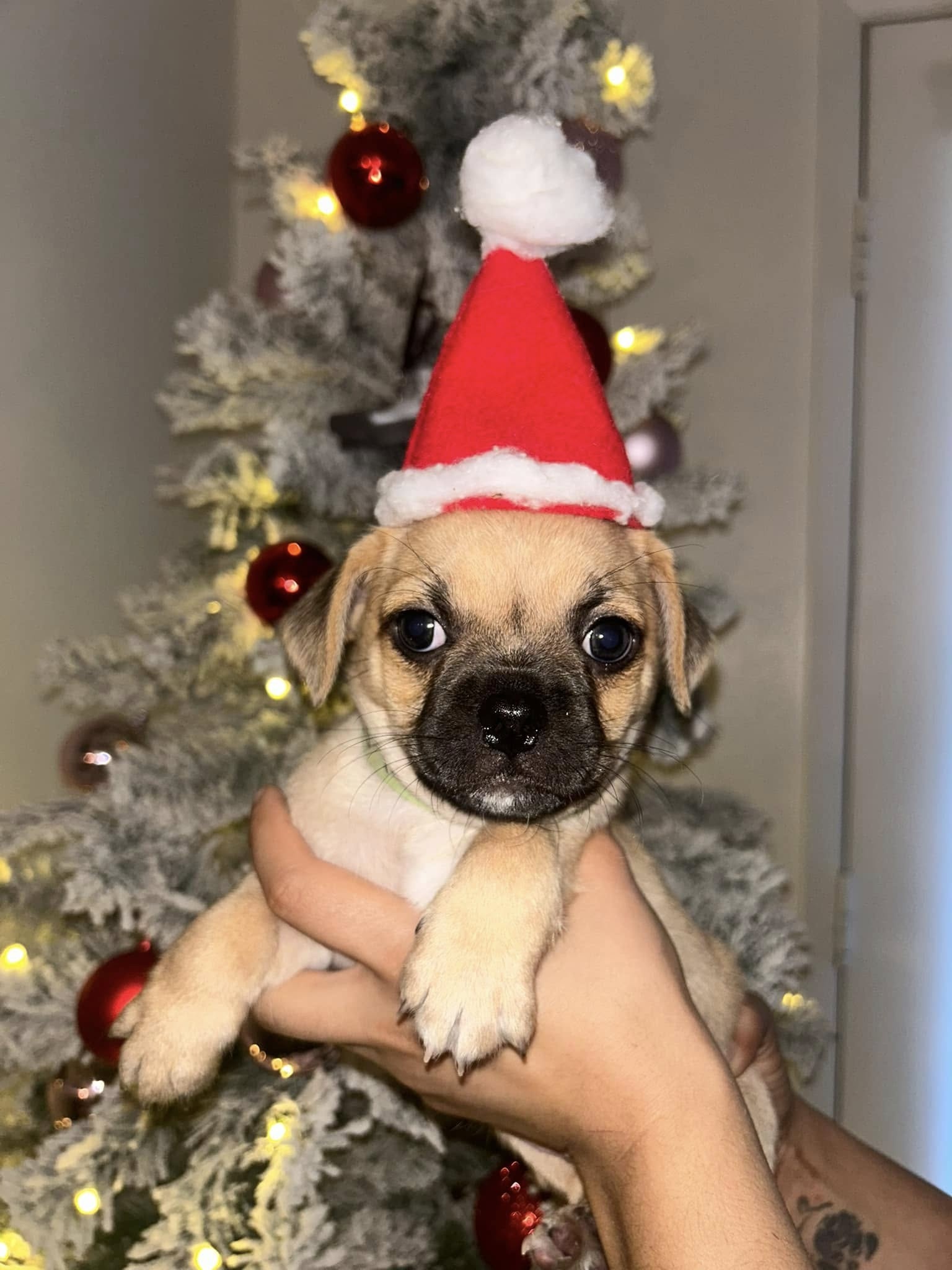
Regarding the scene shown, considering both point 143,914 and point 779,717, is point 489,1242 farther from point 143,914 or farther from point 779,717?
point 779,717

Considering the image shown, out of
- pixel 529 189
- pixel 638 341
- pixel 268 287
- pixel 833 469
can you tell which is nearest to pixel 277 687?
pixel 268 287

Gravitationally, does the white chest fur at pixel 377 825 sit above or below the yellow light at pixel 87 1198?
above

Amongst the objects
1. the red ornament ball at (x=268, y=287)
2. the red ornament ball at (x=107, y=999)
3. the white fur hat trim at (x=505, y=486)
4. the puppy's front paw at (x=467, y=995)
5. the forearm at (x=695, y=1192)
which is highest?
the red ornament ball at (x=268, y=287)

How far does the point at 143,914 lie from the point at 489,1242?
1.37 meters

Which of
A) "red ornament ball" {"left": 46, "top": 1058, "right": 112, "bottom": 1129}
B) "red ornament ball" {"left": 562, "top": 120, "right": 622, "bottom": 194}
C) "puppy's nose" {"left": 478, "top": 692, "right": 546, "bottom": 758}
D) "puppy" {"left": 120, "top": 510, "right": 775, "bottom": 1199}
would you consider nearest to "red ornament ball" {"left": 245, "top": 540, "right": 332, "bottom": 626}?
"puppy" {"left": 120, "top": 510, "right": 775, "bottom": 1199}

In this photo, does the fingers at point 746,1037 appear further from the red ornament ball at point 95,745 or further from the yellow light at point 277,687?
the red ornament ball at point 95,745

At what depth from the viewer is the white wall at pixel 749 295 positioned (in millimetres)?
4996

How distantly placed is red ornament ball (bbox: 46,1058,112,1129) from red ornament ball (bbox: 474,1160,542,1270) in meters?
1.14

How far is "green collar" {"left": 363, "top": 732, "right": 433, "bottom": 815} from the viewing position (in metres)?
2.47

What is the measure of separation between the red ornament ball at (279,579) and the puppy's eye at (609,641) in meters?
0.98

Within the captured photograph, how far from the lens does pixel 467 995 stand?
184 centimetres

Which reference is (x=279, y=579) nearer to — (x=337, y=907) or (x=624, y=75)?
(x=337, y=907)

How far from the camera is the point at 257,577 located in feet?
10.1

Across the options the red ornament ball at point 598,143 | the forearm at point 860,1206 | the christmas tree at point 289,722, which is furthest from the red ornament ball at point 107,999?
the red ornament ball at point 598,143
